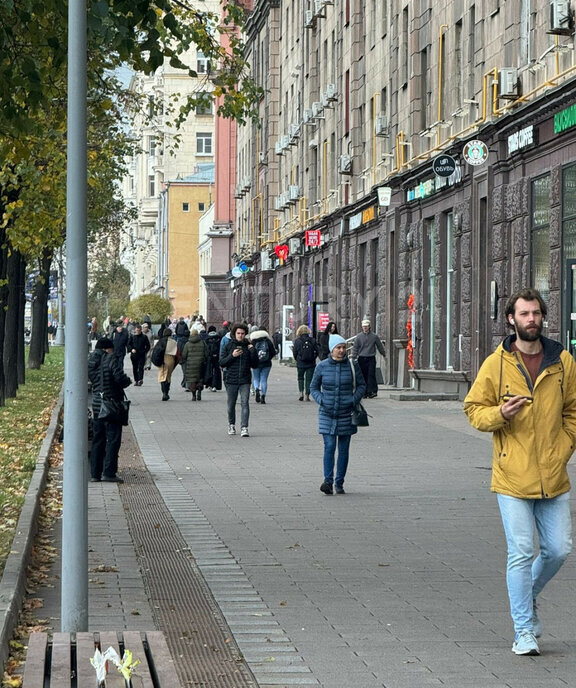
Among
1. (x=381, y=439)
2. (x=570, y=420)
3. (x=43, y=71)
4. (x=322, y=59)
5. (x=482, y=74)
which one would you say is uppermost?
(x=322, y=59)

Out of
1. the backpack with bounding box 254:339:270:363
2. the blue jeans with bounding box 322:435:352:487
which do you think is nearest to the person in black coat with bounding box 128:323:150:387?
the backpack with bounding box 254:339:270:363

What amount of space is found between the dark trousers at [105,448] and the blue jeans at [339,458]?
241 centimetres

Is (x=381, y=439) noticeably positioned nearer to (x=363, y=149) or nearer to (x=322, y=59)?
(x=363, y=149)

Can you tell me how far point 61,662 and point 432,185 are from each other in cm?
2556

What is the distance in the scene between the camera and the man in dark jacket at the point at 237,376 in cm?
2119

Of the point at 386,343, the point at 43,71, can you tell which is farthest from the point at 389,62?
the point at 43,71

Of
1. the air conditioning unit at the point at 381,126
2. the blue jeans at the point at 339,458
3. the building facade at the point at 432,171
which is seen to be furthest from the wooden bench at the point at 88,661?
the air conditioning unit at the point at 381,126

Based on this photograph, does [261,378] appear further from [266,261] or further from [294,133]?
[266,261]

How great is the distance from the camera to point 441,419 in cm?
2441

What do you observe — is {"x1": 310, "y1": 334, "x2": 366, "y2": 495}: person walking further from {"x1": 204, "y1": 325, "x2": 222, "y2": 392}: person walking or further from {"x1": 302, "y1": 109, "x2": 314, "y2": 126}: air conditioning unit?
{"x1": 302, "y1": 109, "x2": 314, "y2": 126}: air conditioning unit

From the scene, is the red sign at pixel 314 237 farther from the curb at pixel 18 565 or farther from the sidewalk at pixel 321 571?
the curb at pixel 18 565

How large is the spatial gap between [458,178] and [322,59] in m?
22.3

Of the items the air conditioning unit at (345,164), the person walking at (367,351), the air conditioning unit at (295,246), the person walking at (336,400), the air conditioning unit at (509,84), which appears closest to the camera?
the person walking at (336,400)

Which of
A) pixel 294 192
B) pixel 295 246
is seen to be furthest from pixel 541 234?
pixel 294 192
